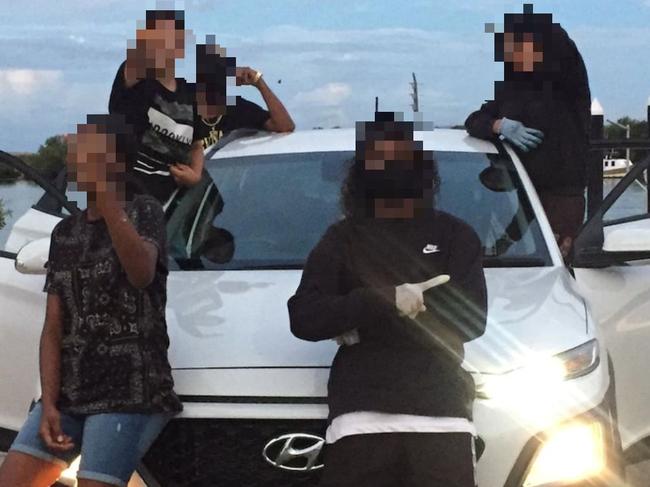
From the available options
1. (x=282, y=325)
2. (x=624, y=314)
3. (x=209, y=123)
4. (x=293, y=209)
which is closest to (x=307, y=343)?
(x=282, y=325)

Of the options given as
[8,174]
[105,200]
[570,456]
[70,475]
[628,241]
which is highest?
[105,200]

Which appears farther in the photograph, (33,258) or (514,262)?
(514,262)

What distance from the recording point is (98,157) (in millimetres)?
2588

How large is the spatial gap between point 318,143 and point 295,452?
88.0 inches

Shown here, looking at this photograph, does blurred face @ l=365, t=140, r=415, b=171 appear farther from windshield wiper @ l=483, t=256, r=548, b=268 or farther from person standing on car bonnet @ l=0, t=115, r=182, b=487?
windshield wiper @ l=483, t=256, r=548, b=268

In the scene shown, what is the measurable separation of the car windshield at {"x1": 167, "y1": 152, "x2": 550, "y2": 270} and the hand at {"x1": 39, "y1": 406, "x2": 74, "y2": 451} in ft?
3.88

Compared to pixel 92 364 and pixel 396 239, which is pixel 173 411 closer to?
pixel 92 364

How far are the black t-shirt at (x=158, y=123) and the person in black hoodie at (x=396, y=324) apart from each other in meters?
2.02

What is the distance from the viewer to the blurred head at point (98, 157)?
2.59m

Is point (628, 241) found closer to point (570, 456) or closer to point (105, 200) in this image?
point (570, 456)

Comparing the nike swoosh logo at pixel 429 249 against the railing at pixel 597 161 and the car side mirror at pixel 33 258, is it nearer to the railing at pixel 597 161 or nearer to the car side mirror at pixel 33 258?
the car side mirror at pixel 33 258

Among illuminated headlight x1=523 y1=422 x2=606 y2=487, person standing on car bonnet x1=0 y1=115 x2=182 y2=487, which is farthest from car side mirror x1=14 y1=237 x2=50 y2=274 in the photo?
illuminated headlight x1=523 y1=422 x2=606 y2=487

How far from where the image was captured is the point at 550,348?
2.92m

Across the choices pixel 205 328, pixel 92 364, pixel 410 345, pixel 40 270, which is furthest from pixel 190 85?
pixel 410 345
